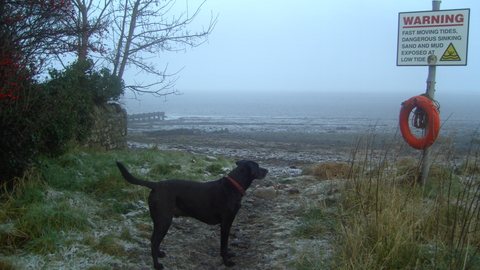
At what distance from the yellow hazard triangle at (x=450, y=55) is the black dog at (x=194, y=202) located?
13.3 ft

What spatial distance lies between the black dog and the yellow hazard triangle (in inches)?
160

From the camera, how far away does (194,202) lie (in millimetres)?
4539

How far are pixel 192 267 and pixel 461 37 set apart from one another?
5.47 meters

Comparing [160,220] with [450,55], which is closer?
[160,220]

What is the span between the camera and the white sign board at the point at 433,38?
628 centimetres

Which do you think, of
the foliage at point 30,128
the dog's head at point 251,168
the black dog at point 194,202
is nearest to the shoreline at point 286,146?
the dog's head at point 251,168

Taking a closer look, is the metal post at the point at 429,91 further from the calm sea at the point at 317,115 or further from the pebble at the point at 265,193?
the pebble at the point at 265,193

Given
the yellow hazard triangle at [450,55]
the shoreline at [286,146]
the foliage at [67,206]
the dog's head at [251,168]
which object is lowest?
the shoreline at [286,146]

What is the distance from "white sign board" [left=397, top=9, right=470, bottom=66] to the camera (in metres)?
6.28

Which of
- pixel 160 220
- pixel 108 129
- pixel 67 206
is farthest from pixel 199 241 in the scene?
pixel 108 129

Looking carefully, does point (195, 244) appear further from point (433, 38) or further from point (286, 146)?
point (286, 146)

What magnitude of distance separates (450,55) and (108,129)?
937cm

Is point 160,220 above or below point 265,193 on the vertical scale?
above

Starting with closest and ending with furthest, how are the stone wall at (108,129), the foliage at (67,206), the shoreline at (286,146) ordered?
the foliage at (67,206), the stone wall at (108,129), the shoreline at (286,146)
